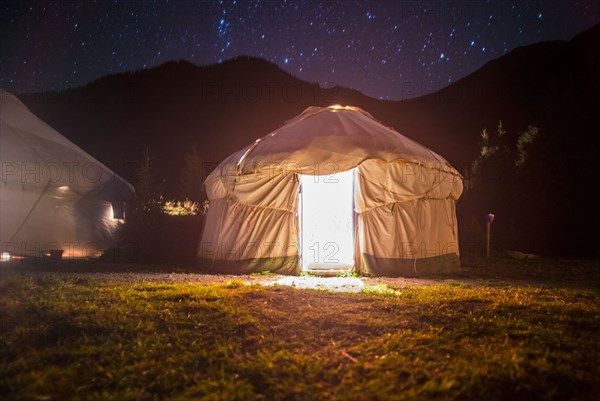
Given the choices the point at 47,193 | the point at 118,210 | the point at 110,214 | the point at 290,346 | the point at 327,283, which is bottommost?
the point at 290,346

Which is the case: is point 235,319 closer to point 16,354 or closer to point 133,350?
point 133,350

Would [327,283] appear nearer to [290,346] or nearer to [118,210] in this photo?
[290,346]

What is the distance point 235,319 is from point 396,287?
2.97 metres

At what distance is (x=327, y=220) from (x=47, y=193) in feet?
20.5

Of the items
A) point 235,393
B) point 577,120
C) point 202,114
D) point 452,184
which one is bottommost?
point 235,393

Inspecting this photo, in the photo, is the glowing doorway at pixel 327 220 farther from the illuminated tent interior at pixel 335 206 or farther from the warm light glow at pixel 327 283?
the warm light glow at pixel 327 283

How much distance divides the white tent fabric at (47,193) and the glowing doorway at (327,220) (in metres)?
5.47

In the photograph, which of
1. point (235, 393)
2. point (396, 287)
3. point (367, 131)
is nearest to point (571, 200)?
point (367, 131)

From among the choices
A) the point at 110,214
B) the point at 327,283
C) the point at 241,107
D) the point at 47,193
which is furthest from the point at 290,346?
the point at 241,107

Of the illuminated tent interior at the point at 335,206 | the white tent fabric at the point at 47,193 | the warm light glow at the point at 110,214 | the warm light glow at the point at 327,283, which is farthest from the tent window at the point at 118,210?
the warm light glow at the point at 327,283

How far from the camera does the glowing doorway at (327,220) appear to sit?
8.55m

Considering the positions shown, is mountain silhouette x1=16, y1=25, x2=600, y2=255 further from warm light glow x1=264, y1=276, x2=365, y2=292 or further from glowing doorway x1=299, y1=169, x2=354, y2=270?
warm light glow x1=264, y1=276, x2=365, y2=292

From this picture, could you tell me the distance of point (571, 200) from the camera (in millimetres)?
14508

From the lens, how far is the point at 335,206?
8.62 meters
